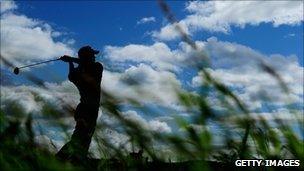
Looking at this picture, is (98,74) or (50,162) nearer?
(50,162)

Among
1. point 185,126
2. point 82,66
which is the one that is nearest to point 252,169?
point 185,126

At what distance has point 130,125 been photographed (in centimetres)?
189

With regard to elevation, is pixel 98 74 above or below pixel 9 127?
above

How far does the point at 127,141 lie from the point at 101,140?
0.45 feet

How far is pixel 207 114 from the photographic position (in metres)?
1.73

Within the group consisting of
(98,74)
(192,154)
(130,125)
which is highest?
(98,74)

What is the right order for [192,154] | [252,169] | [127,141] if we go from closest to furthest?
[192,154], [127,141], [252,169]

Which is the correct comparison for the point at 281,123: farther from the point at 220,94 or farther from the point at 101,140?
the point at 101,140

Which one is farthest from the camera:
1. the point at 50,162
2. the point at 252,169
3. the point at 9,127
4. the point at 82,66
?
the point at 82,66

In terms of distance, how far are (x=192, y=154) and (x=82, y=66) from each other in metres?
7.28

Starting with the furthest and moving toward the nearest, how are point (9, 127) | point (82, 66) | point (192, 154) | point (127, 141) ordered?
1. point (82, 66)
2. point (127, 141)
3. point (9, 127)
4. point (192, 154)

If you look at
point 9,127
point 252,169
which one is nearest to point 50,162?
point 9,127

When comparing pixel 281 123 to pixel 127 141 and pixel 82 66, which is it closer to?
pixel 127 141

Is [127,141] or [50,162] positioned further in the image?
[127,141]
